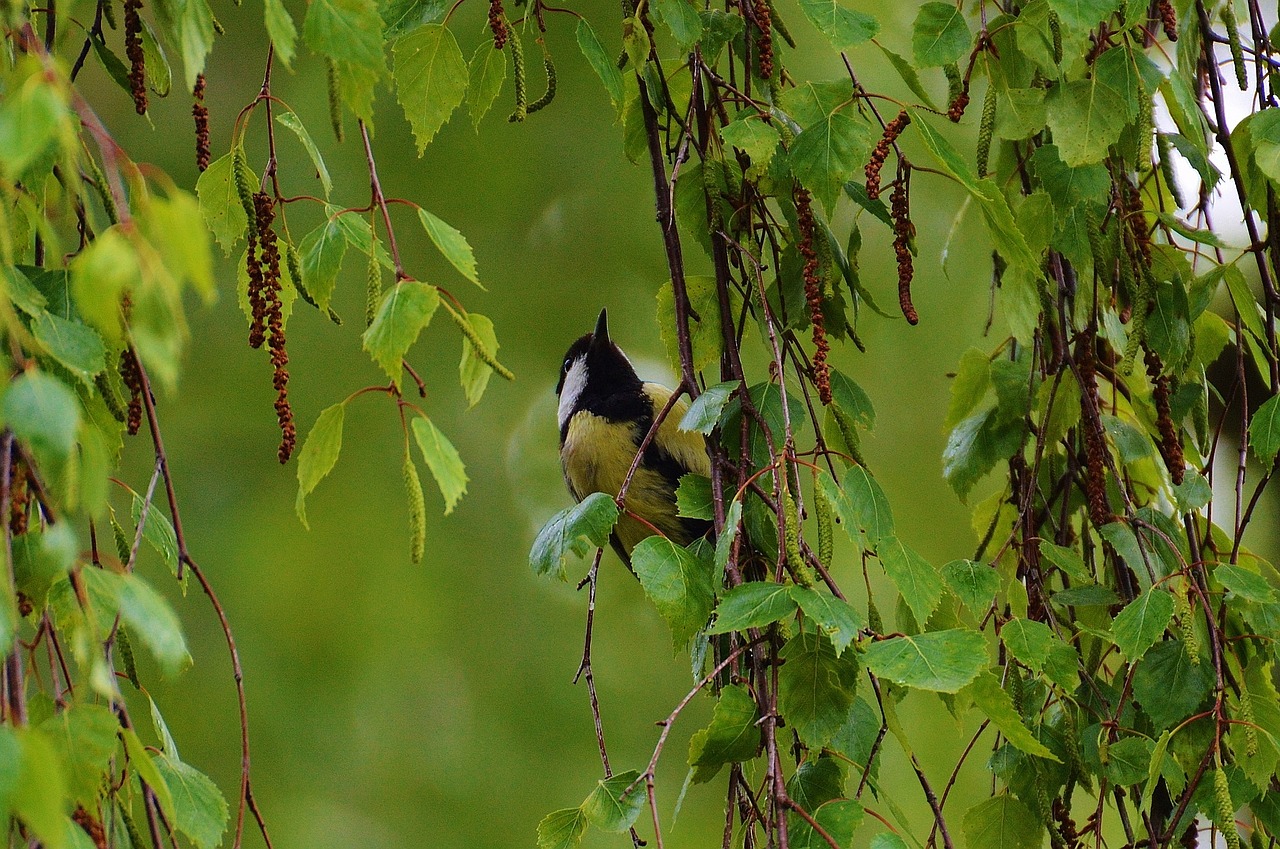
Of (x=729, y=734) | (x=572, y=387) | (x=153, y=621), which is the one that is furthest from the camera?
(x=572, y=387)

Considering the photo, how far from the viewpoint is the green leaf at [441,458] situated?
2.47 ft

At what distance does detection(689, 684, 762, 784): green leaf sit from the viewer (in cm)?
98

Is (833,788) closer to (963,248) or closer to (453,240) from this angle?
(453,240)

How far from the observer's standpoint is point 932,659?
0.88m

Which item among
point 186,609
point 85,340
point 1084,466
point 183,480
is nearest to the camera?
point 85,340

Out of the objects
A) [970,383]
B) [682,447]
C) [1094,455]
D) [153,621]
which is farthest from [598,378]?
[153,621]

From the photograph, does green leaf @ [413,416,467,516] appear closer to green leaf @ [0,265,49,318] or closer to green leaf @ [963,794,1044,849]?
green leaf @ [0,265,49,318]

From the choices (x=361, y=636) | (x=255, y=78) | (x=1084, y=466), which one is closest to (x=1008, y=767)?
(x=1084, y=466)

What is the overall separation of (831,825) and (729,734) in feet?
0.35

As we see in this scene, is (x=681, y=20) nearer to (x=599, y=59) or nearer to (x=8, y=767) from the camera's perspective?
(x=599, y=59)

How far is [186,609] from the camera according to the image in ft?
9.32

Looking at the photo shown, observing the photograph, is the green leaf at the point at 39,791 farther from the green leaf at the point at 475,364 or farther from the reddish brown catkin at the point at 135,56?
the reddish brown catkin at the point at 135,56

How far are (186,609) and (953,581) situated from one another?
2.12 meters

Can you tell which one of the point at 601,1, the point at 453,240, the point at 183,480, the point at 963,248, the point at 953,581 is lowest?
the point at 953,581
